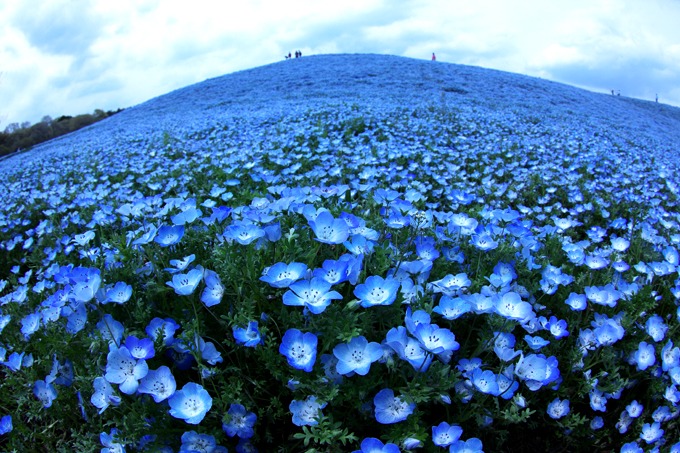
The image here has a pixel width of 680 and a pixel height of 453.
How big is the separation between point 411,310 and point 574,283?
114 centimetres

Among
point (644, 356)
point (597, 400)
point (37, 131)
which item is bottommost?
point (597, 400)

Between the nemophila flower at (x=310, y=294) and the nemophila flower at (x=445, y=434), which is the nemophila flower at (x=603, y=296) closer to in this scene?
the nemophila flower at (x=445, y=434)

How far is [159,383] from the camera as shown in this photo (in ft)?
4.82

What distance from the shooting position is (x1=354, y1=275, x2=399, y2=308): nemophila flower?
1.51 meters

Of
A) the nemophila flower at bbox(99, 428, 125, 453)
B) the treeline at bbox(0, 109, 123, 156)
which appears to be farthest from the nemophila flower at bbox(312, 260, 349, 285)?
the treeline at bbox(0, 109, 123, 156)

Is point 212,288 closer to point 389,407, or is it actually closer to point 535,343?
point 389,407

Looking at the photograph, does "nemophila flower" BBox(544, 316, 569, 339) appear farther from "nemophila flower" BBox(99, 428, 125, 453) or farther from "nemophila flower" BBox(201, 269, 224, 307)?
"nemophila flower" BBox(99, 428, 125, 453)

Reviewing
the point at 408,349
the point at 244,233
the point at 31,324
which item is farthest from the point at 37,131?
the point at 408,349

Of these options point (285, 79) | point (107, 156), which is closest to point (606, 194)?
point (107, 156)

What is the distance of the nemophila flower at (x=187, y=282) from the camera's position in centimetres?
152

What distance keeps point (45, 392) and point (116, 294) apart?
1.81ft

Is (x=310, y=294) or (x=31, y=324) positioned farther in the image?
(x=31, y=324)

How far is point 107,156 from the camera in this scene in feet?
22.8

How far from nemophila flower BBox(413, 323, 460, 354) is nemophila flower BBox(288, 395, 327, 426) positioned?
368mm
